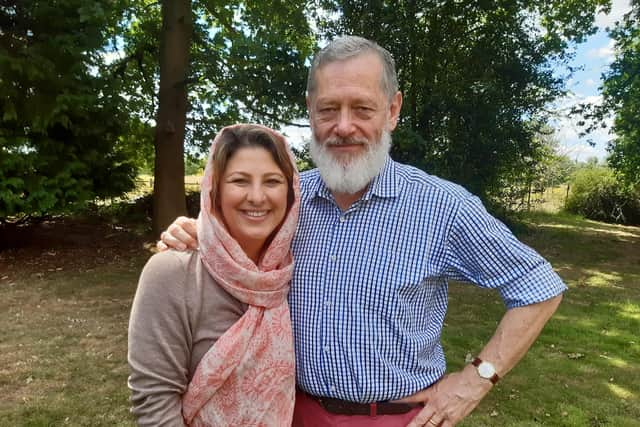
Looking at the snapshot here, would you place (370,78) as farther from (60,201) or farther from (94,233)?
(94,233)

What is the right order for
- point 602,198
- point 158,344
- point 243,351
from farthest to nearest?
point 602,198
point 243,351
point 158,344

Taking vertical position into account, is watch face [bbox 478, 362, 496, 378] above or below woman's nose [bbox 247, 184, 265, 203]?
below

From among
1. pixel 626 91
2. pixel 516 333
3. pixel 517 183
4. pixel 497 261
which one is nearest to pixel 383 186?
pixel 497 261

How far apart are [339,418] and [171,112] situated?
28.9 ft

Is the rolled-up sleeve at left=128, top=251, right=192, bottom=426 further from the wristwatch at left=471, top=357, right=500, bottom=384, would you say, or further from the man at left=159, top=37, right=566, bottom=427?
the wristwatch at left=471, top=357, right=500, bottom=384

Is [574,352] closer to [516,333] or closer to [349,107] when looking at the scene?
[516,333]

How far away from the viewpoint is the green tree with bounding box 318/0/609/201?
9094 mm

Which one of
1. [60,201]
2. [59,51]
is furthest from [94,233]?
[59,51]

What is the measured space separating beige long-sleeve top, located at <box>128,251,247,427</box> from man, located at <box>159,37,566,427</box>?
0.61 ft

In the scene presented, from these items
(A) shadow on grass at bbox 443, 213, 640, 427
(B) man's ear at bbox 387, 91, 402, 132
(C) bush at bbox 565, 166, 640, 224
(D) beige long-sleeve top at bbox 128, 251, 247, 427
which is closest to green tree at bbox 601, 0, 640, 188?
(A) shadow on grass at bbox 443, 213, 640, 427

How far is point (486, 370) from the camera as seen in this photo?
6.11ft

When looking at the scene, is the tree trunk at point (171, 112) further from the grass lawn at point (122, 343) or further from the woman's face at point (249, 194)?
the woman's face at point (249, 194)

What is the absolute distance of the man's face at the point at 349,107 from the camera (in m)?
1.99

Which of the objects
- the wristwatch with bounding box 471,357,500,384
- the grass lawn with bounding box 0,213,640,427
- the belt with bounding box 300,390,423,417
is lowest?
the grass lawn with bounding box 0,213,640,427
